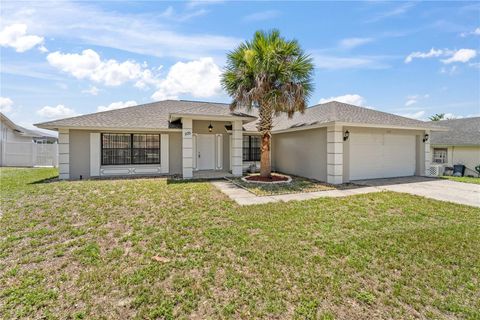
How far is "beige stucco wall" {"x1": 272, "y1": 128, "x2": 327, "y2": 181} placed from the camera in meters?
11.5

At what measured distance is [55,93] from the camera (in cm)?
1462

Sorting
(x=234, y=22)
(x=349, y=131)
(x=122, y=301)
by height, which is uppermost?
(x=234, y=22)

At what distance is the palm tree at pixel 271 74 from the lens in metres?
10.2

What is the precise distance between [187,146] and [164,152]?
2.38 meters

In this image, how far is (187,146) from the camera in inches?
460

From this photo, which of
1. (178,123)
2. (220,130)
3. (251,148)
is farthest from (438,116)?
(178,123)

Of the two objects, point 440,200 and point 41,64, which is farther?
point 41,64

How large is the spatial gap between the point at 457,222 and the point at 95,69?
51.8 ft

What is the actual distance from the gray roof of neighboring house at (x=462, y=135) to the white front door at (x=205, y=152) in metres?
20.0

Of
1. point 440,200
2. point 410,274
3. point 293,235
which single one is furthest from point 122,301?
point 440,200

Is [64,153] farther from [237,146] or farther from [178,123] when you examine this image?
[237,146]

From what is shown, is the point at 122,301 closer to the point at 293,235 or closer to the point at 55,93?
the point at 293,235

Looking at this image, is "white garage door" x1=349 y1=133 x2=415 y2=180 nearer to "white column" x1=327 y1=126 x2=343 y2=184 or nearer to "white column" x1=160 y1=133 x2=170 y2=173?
"white column" x1=327 y1=126 x2=343 y2=184

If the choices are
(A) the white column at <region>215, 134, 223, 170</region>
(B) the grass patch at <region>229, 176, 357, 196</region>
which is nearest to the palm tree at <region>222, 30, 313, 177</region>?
(B) the grass patch at <region>229, 176, 357, 196</region>
